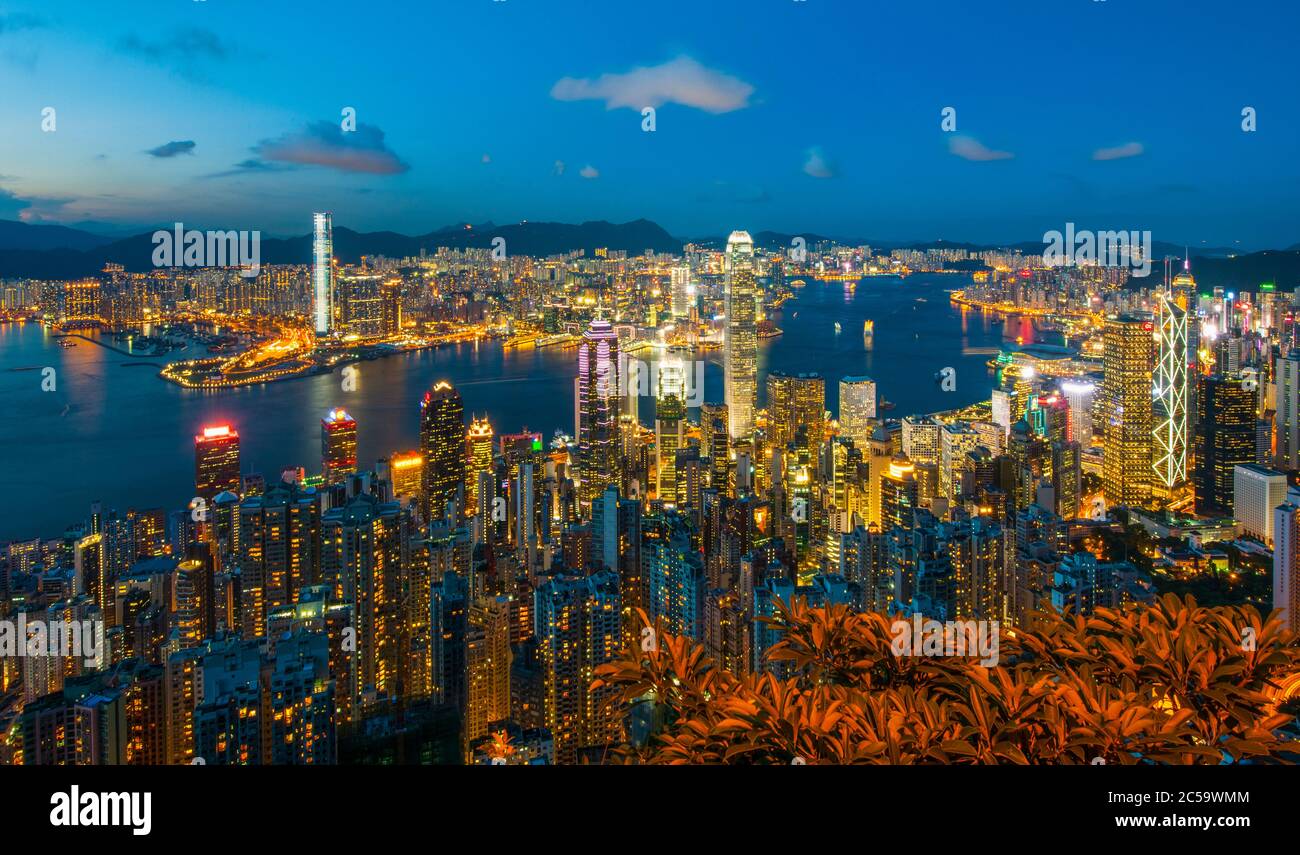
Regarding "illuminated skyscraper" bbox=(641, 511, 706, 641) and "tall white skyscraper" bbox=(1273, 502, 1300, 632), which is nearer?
"illuminated skyscraper" bbox=(641, 511, 706, 641)

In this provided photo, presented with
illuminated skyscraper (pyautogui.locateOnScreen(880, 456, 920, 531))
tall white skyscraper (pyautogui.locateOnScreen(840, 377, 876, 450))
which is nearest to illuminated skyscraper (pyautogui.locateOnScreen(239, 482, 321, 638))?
illuminated skyscraper (pyautogui.locateOnScreen(880, 456, 920, 531))

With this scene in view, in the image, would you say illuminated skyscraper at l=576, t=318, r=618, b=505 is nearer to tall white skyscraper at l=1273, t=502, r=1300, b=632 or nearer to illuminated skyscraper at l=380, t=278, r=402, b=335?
illuminated skyscraper at l=380, t=278, r=402, b=335

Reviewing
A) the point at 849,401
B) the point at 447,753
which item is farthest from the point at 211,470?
the point at 849,401

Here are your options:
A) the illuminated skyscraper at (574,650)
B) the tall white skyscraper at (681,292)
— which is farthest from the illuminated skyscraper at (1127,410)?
the tall white skyscraper at (681,292)

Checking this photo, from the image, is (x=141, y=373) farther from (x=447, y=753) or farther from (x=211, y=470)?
(x=447, y=753)

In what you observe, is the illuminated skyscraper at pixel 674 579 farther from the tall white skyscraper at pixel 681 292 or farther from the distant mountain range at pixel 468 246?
the tall white skyscraper at pixel 681 292
